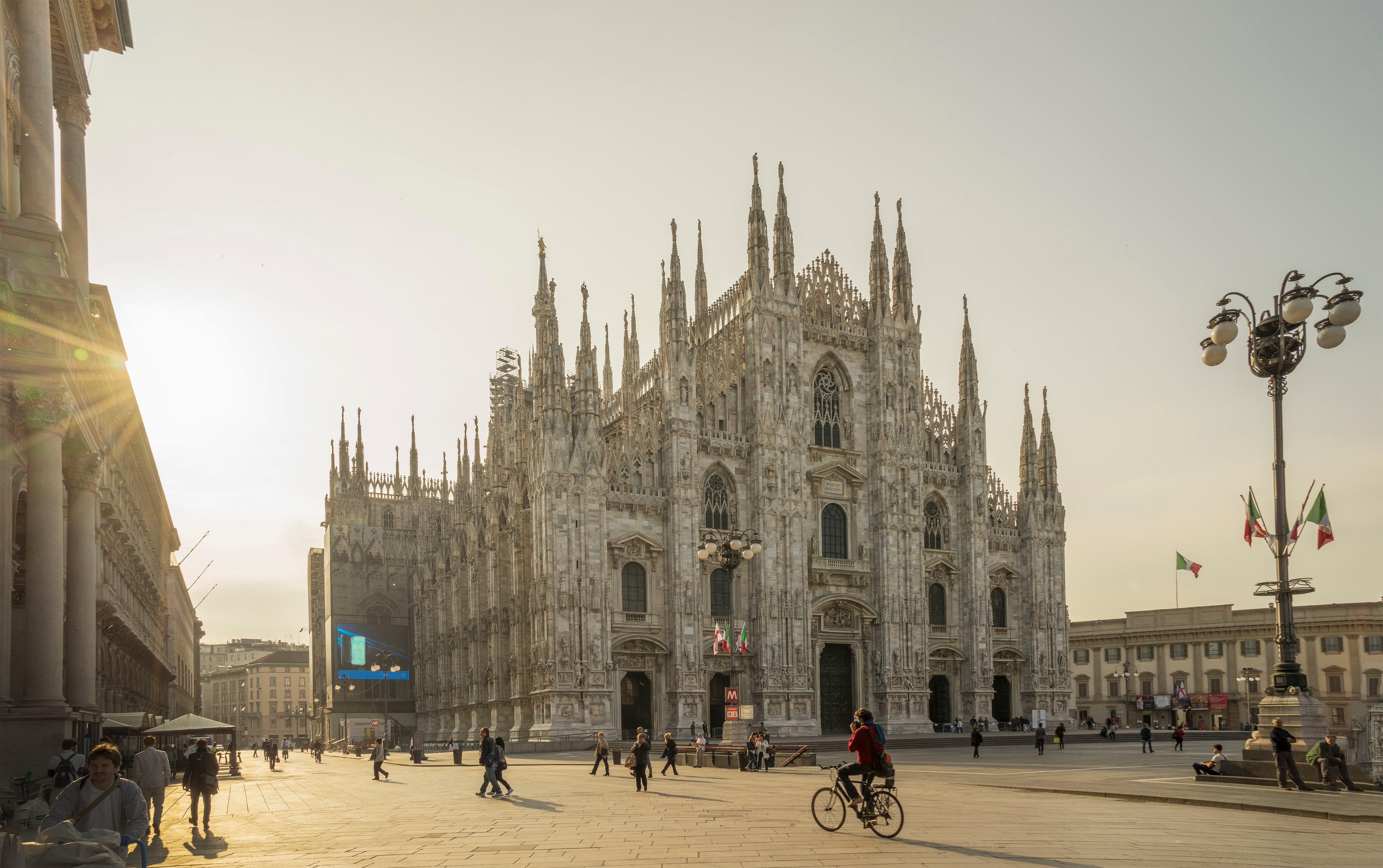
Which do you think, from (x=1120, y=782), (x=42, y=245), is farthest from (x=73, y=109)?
(x=1120, y=782)

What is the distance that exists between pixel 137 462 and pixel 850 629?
33608mm

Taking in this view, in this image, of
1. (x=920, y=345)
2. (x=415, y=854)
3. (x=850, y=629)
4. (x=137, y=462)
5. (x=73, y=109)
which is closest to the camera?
(x=415, y=854)

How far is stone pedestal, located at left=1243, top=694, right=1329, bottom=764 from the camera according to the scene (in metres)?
20.6

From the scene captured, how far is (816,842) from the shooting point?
1404 centimetres

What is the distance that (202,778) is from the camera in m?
18.7

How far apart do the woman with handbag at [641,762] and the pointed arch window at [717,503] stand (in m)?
28.6

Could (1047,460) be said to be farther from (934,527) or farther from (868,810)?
(868,810)

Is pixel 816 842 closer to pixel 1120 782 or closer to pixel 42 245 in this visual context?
pixel 1120 782

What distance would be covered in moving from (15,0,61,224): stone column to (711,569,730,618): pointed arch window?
3650 centimetres

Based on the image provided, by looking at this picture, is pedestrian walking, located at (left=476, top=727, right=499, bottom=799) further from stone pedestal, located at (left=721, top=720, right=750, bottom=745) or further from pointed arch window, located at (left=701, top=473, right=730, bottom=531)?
pointed arch window, located at (left=701, top=473, right=730, bottom=531)

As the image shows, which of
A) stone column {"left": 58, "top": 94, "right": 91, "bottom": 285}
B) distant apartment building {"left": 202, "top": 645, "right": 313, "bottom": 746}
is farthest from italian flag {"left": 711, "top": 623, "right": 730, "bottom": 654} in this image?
distant apartment building {"left": 202, "top": 645, "right": 313, "bottom": 746}

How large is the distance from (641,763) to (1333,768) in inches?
507

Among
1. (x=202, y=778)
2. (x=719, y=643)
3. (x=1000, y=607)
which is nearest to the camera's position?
(x=202, y=778)

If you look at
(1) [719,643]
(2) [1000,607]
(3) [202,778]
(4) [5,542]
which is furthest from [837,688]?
(4) [5,542]
